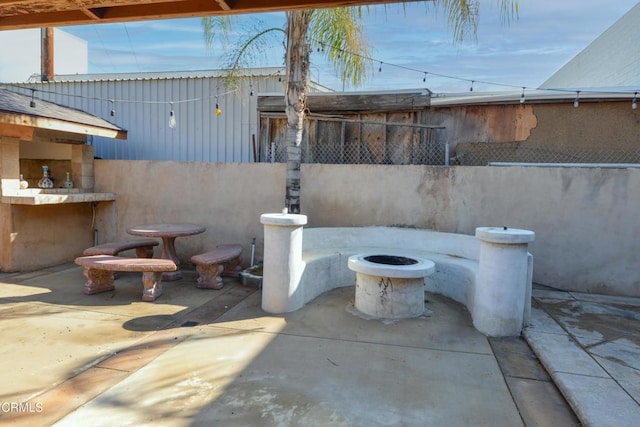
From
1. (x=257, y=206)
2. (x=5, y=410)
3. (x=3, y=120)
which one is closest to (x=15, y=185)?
(x=3, y=120)

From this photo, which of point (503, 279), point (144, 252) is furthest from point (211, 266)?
point (503, 279)

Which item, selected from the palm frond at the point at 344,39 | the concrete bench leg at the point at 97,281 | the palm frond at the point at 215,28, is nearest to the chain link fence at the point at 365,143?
the palm frond at the point at 344,39

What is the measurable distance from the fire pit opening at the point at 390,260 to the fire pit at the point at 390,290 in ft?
0.28

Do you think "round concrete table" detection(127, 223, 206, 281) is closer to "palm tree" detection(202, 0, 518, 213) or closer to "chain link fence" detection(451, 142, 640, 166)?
"palm tree" detection(202, 0, 518, 213)

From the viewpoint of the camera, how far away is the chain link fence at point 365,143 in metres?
7.00

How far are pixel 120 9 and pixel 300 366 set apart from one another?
3.20 m

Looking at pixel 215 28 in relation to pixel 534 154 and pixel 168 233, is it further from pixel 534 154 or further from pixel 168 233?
pixel 534 154

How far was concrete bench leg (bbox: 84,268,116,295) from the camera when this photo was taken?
532 cm

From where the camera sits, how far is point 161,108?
8.52m

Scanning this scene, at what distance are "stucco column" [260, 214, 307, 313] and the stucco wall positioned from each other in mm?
2177

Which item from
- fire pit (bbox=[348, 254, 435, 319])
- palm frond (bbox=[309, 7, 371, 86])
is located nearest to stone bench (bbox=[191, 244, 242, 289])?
fire pit (bbox=[348, 254, 435, 319])

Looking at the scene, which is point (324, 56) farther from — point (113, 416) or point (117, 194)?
point (113, 416)

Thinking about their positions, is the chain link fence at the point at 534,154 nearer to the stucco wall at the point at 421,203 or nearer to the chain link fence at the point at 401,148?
the chain link fence at the point at 401,148

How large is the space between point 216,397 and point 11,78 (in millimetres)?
11040
